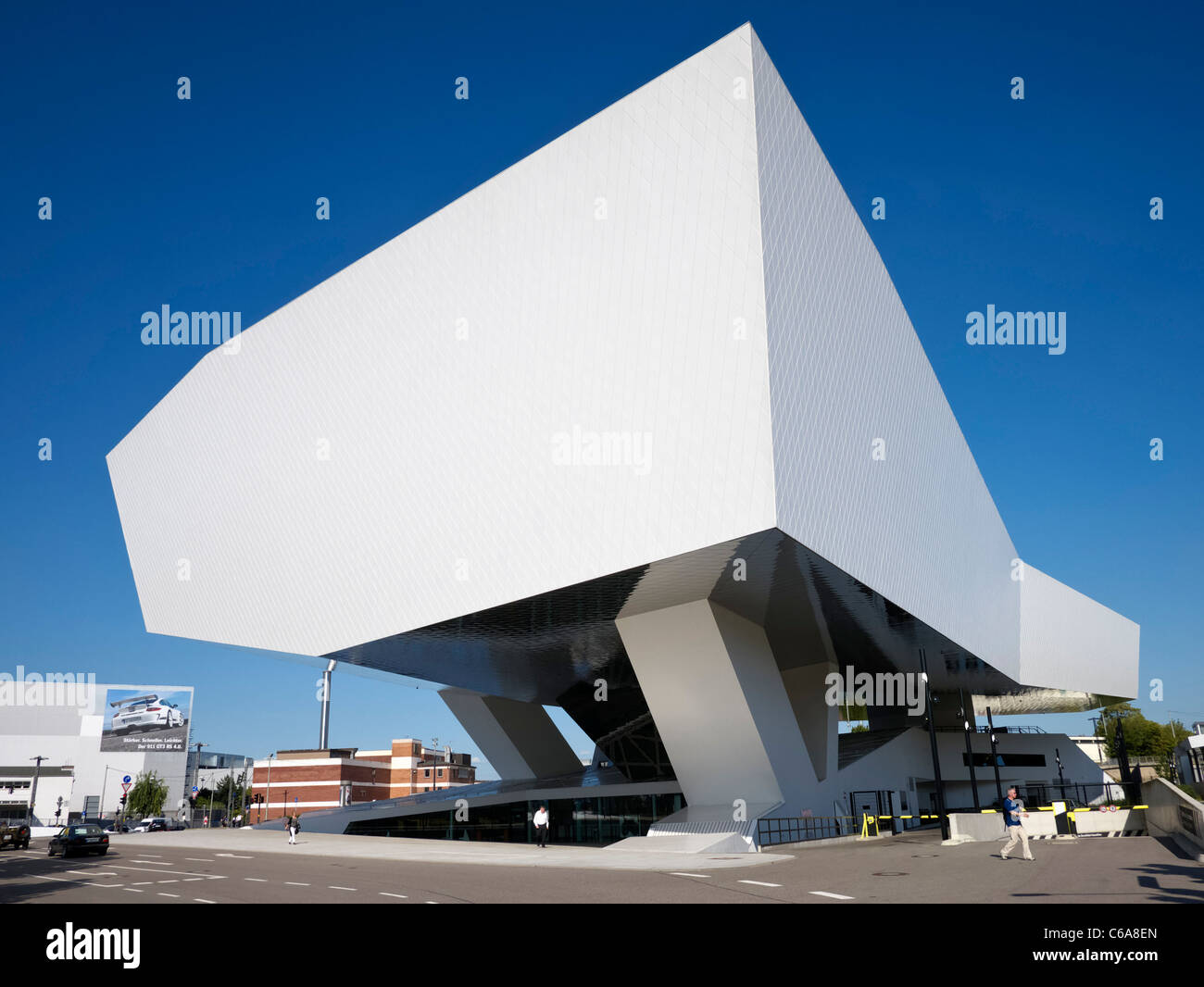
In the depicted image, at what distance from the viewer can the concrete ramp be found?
1953 cm

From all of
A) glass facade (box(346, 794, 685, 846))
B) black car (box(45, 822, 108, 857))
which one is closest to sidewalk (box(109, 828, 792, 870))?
black car (box(45, 822, 108, 857))

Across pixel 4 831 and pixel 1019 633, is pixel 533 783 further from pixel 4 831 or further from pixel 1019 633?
pixel 1019 633

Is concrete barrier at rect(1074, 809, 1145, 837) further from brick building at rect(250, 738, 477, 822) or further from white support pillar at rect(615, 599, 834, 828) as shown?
brick building at rect(250, 738, 477, 822)

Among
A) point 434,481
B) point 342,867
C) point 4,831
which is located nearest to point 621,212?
point 434,481

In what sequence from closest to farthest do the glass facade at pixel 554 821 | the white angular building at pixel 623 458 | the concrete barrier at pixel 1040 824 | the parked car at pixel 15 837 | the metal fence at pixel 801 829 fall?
1. the white angular building at pixel 623 458
2. the concrete barrier at pixel 1040 824
3. the metal fence at pixel 801 829
4. the parked car at pixel 15 837
5. the glass facade at pixel 554 821

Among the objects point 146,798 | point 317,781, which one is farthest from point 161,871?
point 146,798

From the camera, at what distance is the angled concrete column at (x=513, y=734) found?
4294cm

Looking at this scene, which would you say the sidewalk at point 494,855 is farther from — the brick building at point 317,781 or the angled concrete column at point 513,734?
the brick building at point 317,781

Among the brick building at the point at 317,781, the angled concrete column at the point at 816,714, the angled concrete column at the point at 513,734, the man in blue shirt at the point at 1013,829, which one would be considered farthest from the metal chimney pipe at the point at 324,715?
the man in blue shirt at the point at 1013,829

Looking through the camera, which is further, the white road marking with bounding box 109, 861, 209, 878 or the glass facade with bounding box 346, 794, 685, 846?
the glass facade with bounding box 346, 794, 685, 846

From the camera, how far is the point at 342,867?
686 inches

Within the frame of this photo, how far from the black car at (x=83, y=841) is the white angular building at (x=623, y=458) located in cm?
725

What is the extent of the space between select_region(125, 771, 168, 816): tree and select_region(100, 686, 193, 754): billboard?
637 centimetres
